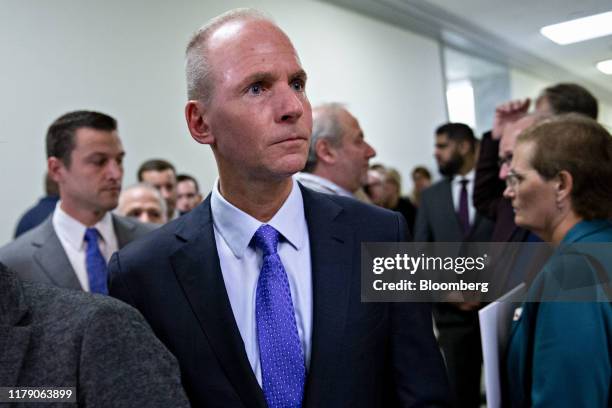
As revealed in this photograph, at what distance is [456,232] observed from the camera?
2811 millimetres

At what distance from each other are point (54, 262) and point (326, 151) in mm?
1008

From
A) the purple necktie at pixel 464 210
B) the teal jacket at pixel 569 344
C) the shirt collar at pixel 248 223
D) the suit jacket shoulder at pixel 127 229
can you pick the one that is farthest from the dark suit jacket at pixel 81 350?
the purple necktie at pixel 464 210

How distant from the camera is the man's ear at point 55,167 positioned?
6.47 feet

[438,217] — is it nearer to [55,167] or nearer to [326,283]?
[55,167]

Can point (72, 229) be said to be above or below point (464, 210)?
below

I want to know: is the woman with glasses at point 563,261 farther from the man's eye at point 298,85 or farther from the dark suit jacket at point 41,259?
the dark suit jacket at point 41,259

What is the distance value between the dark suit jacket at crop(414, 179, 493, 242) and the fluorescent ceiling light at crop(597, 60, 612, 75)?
1.49m

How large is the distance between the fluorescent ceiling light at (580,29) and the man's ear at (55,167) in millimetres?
1548

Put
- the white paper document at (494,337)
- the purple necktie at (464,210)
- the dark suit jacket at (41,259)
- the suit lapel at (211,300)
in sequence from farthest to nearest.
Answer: the purple necktie at (464,210) → the dark suit jacket at (41,259) → the white paper document at (494,337) → the suit lapel at (211,300)

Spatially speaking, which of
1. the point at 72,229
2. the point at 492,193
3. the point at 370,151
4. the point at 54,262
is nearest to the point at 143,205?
the point at 72,229

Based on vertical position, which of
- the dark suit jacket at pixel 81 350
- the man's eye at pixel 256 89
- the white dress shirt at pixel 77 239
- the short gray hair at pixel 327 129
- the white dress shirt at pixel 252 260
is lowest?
the dark suit jacket at pixel 81 350

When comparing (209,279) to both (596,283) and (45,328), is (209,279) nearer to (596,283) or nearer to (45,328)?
(45,328)

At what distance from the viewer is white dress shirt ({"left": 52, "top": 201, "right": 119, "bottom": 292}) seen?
201 cm

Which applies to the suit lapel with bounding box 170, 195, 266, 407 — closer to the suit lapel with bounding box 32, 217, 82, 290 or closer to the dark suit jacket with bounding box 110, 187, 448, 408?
the dark suit jacket with bounding box 110, 187, 448, 408
